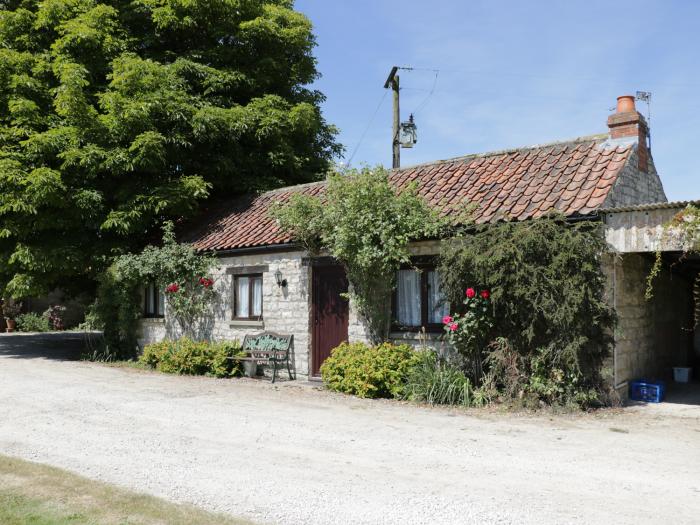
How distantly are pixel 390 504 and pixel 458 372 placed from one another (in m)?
A: 5.60

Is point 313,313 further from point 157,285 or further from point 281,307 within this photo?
point 157,285

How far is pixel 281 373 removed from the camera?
13883 millimetres

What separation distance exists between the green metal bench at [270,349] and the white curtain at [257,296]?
65 cm

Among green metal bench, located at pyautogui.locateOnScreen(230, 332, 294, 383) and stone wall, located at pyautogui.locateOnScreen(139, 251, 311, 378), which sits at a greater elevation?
stone wall, located at pyautogui.locateOnScreen(139, 251, 311, 378)

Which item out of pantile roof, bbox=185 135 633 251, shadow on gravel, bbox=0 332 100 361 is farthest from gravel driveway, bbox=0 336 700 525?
shadow on gravel, bbox=0 332 100 361

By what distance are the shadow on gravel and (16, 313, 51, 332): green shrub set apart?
2.17 meters

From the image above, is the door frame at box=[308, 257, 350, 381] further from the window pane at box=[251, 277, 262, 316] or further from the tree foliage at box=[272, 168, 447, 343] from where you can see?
the window pane at box=[251, 277, 262, 316]

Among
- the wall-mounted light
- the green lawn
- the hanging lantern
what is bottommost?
the green lawn

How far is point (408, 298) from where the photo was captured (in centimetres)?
A: 1199

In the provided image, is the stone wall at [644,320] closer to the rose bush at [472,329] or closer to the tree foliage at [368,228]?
the rose bush at [472,329]

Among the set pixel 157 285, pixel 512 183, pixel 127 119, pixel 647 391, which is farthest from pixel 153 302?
pixel 647 391

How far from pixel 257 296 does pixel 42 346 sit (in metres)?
10.8

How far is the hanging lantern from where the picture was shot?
62.7ft

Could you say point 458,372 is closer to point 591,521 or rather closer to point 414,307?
point 414,307
